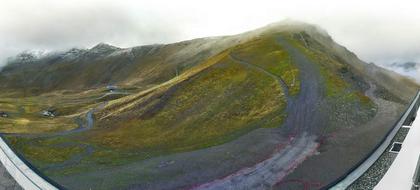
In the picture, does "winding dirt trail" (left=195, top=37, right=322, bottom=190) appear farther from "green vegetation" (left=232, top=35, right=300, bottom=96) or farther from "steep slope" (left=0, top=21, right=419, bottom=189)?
"green vegetation" (left=232, top=35, right=300, bottom=96)

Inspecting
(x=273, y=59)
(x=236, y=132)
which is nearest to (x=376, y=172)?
(x=236, y=132)

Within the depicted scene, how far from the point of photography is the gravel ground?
61.7 m

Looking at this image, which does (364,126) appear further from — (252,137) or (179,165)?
(179,165)

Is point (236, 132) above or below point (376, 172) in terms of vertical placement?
below

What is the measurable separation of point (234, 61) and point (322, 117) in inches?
3012

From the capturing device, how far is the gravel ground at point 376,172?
61.7 meters

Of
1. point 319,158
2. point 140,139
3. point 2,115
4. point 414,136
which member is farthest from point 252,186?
point 2,115

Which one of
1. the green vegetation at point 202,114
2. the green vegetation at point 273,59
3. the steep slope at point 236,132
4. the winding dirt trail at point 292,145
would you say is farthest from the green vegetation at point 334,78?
the green vegetation at point 202,114

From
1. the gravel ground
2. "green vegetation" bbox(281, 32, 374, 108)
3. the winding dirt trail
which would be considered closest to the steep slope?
the winding dirt trail

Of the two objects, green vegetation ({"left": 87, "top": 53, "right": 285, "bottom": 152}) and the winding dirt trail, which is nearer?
the winding dirt trail

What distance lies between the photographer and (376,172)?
64250 millimetres

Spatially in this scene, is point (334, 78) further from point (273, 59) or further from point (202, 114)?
point (202, 114)

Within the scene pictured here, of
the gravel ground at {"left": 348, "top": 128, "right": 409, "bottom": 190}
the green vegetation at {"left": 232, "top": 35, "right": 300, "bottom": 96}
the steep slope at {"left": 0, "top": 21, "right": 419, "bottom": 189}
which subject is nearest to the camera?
Answer: the gravel ground at {"left": 348, "top": 128, "right": 409, "bottom": 190}

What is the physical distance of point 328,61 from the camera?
16012 centimetres
